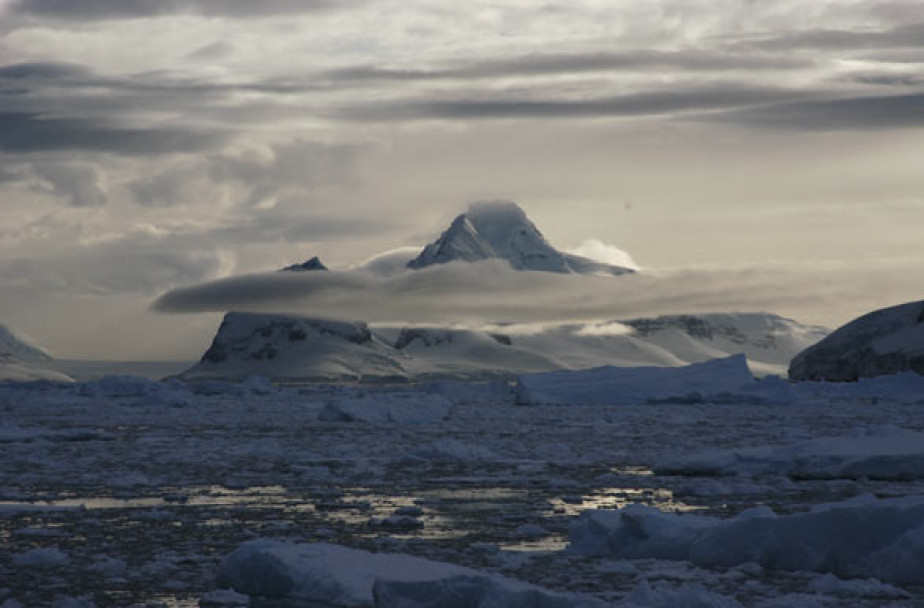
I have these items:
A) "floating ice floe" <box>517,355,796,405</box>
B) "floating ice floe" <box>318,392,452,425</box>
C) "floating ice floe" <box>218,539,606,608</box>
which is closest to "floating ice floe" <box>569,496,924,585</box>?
"floating ice floe" <box>218,539,606,608</box>

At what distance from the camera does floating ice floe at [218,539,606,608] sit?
724 cm

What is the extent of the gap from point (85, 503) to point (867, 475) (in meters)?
9.72

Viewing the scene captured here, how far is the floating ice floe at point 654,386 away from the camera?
1713 inches

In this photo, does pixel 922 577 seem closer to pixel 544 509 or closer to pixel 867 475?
pixel 544 509

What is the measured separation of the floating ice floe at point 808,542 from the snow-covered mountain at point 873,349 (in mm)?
62504

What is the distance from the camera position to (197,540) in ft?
35.3

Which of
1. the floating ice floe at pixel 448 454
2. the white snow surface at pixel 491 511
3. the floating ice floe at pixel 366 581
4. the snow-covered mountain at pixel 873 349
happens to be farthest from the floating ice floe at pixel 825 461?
the snow-covered mountain at pixel 873 349

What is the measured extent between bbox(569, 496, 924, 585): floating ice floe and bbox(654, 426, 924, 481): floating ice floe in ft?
20.7

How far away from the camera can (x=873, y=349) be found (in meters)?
74.1

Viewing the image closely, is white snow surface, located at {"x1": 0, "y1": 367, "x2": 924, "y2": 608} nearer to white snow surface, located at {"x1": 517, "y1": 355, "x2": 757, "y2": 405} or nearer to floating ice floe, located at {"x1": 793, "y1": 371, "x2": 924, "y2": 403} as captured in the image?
white snow surface, located at {"x1": 517, "y1": 355, "x2": 757, "y2": 405}

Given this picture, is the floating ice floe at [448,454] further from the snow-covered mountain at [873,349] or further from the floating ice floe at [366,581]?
the snow-covered mountain at [873,349]

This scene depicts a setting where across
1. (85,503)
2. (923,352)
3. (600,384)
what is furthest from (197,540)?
(923,352)

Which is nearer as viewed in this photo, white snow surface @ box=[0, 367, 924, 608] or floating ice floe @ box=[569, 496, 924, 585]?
white snow surface @ box=[0, 367, 924, 608]

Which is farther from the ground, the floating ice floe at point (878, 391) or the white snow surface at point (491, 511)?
the white snow surface at point (491, 511)
